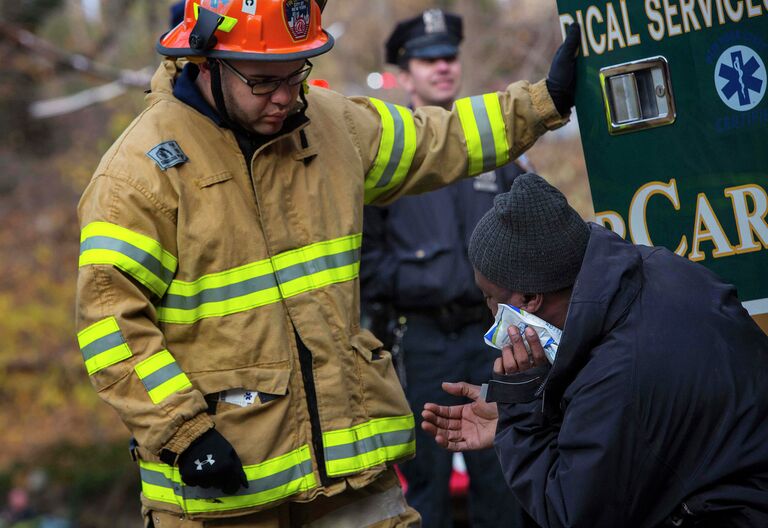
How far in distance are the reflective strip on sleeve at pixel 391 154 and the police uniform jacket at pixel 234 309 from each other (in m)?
0.22

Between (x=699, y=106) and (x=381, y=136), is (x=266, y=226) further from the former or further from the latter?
(x=699, y=106)

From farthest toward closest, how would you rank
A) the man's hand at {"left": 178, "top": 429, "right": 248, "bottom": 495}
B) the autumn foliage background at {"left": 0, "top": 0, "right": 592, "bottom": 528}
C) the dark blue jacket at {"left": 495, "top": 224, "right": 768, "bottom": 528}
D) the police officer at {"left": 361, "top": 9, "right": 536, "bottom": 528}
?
the autumn foliage background at {"left": 0, "top": 0, "right": 592, "bottom": 528}, the police officer at {"left": 361, "top": 9, "right": 536, "bottom": 528}, the man's hand at {"left": 178, "top": 429, "right": 248, "bottom": 495}, the dark blue jacket at {"left": 495, "top": 224, "right": 768, "bottom": 528}

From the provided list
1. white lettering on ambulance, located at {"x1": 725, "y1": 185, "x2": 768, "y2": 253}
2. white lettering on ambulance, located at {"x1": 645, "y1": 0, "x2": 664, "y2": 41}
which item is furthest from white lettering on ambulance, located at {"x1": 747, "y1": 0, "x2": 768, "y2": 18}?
white lettering on ambulance, located at {"x1": 725, "y1": 185, "x2": 768, "y2": 253}

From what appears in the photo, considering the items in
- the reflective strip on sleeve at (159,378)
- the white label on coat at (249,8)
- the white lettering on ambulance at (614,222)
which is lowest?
the reflective strip on sleeve at (159,378)

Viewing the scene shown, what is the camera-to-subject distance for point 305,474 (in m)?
3.44

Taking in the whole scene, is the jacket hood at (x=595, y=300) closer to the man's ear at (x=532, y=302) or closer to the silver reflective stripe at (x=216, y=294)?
the man's ear at (x=532, y=302)

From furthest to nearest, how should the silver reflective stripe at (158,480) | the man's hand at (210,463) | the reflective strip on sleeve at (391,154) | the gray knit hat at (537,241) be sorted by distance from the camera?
the reflective strip on sleeve at (391,154), the silver reflective stripe at (158,480), the man's hand at (210,463), the gray knit hat at (537,241)

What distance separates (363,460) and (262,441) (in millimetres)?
347

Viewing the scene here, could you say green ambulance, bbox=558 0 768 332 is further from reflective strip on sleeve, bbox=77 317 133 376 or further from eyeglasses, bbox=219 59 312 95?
reflective strip on sleeve, bbox=77 317 133 376

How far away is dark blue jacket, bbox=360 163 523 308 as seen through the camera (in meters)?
5.02

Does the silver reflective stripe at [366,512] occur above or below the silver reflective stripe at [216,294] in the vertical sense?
below

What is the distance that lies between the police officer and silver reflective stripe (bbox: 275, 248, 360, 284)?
4.59 ft

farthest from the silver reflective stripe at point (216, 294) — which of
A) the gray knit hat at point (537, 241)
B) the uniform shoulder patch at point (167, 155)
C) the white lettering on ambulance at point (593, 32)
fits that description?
the white lettering on ambulance at point (593, 32)

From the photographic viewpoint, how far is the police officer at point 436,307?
4.98 m
